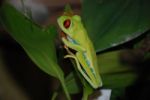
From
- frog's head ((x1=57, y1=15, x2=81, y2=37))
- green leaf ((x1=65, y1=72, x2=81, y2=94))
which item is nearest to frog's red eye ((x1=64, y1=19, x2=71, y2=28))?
frog's head ((x1=57, y1=15, x2=81, y2=37))

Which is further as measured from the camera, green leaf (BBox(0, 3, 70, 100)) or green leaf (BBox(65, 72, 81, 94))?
green leaf (BBox(65, 72, 81, 94))

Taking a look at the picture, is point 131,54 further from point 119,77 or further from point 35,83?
point 35,83

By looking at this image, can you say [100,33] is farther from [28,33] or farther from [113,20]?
[28,33]

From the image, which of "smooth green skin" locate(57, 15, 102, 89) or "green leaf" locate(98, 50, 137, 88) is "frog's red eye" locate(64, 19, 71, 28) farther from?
"green leaf" locate(98, 50, 137, 88)

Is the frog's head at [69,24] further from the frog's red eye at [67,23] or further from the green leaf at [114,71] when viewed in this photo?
the green leaf at [114,71]

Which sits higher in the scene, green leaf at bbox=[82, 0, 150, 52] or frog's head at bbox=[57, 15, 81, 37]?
frog's head at bbox=[57, 15, 81, 37]

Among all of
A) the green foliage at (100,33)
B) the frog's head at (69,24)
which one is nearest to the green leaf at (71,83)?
the green foliage at (100,33)
